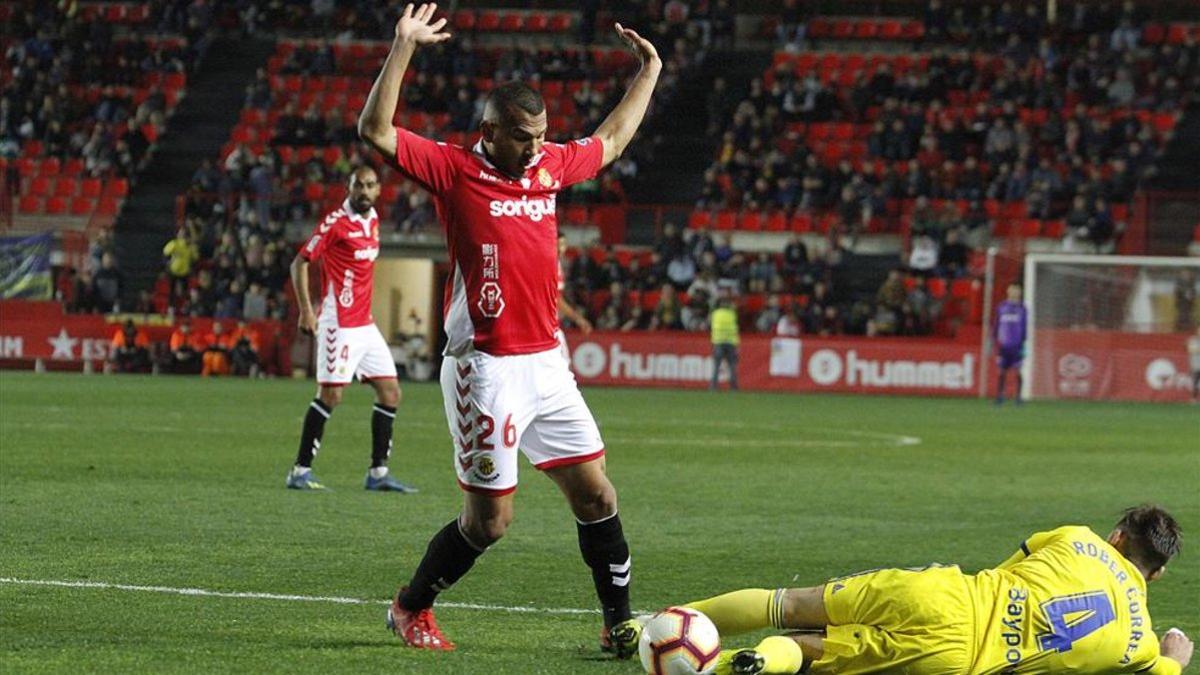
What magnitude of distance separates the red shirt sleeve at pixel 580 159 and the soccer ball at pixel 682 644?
1831 mm

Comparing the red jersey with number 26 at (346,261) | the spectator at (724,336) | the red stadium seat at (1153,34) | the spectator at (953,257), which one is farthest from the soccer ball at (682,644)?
the red stadium seat at (1153,34)

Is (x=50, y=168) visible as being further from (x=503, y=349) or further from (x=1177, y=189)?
(x=503, y=349)

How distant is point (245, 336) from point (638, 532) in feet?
85.9

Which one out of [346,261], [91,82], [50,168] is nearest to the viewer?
[346,261]

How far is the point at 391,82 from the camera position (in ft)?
22.8

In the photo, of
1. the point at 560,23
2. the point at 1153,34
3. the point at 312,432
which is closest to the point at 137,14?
the point at 560,23

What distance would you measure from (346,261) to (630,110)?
6.88 meters

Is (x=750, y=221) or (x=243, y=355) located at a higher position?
(x=750, y=221)

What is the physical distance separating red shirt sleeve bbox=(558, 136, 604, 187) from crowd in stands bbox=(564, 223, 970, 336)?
27893 mm

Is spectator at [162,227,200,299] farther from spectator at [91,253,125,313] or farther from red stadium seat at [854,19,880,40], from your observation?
red stadium seat at [854,19,880,40]

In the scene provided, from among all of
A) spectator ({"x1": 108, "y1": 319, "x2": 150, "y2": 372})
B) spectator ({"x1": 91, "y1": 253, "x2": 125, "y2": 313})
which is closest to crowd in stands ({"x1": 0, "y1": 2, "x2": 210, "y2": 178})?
spectator ({"x1": 91, "y1": 253, "x2": 125, "y2": 313})

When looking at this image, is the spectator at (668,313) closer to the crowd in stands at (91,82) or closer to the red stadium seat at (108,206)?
the red stadium seat at (108,206)

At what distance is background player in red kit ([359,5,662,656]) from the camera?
24.1 ft

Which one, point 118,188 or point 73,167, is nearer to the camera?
point 118,188
